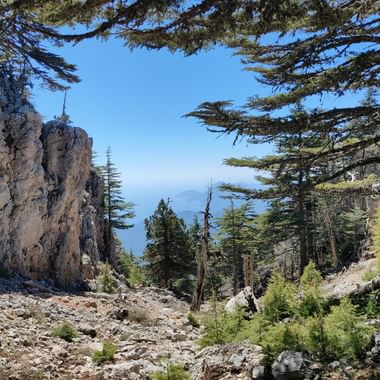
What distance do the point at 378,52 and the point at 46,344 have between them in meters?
9.74

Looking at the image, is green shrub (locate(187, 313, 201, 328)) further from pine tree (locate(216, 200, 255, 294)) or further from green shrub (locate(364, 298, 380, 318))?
pine tree (locate(216, 200, 255, 294))

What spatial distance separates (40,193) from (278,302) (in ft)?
55.4

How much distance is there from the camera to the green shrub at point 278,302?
27.7 ft

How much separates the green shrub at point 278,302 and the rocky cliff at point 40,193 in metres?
14.7

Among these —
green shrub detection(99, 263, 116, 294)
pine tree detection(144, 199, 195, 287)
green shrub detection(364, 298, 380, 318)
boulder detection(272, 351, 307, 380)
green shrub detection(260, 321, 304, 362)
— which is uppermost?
pine tree detection(144, 199, 195, 287)

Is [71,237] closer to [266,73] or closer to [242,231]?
[242,231]

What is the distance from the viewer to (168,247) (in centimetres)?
3114

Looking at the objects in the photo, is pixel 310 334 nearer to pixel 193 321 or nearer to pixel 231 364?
pixel 231 364

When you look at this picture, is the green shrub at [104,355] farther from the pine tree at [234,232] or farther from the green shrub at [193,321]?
the pine tree at [234,232]

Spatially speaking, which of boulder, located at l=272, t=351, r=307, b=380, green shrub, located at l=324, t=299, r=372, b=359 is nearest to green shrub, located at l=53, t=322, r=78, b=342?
boulder, located at l=272, t=351, r=307, b=380

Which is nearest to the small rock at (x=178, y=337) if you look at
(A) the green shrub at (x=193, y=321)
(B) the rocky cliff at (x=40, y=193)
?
(A) the green shrub at (x=193, y=321)

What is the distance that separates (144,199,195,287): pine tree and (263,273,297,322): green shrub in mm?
22091

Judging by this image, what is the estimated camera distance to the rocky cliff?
19625mm

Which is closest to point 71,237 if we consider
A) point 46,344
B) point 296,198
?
point 46,344
